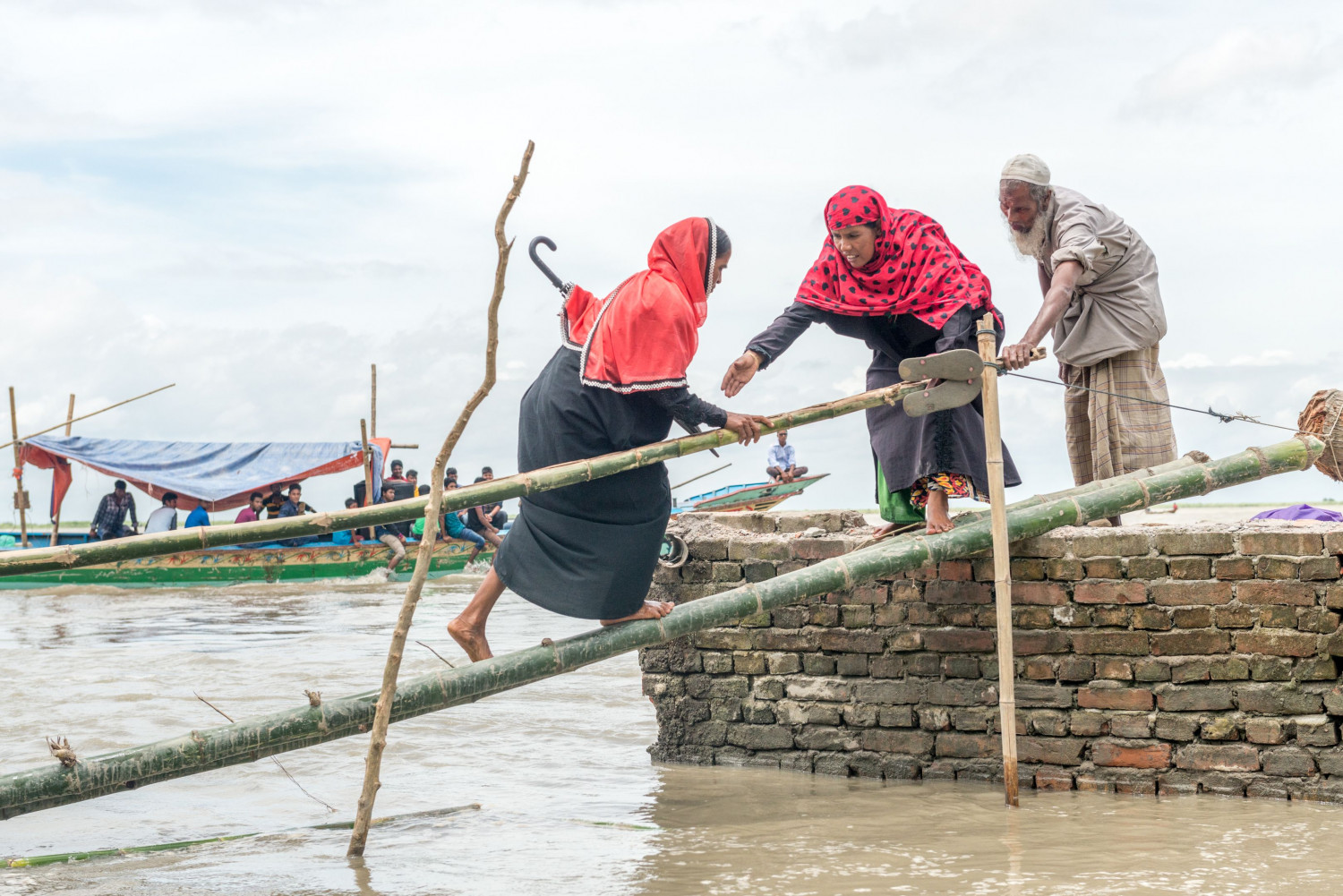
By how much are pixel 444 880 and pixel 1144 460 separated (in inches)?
A: 131

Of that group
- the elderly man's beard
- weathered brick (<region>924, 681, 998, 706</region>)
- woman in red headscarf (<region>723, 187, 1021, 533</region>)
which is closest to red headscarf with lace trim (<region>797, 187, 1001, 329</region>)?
woman in red headscarf (<region>723, 187, 1021, 533</region>)

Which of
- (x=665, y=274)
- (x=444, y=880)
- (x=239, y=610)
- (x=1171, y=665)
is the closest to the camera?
(x=444, y=880)

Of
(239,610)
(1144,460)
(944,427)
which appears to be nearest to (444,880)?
(944,427)

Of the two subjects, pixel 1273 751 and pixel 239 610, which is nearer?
pixel 1273 751

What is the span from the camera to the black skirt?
3664 millimetres

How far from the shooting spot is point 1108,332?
486cm

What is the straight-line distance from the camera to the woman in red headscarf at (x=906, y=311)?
4281mm

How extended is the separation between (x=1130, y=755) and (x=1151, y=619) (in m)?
0.51

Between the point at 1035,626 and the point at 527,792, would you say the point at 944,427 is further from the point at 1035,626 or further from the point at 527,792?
the point at 527,792

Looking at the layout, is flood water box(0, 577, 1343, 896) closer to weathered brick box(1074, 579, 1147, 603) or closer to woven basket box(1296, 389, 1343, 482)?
weathered brick box(1074, 579, 1147, 603)

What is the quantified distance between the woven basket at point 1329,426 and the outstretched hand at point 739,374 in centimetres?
239

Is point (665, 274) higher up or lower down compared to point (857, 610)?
higher up

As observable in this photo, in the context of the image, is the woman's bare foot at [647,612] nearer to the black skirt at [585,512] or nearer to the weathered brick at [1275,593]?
the black skirt at [585,512]

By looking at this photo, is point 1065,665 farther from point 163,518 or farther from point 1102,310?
point 163,518
